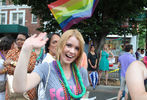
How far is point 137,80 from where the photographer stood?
128 cm

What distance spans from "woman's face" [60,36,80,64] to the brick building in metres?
Result: 18.2

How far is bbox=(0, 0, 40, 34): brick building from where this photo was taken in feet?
64.1

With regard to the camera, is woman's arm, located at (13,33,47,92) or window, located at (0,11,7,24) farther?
window, located at (0,11,7,24)

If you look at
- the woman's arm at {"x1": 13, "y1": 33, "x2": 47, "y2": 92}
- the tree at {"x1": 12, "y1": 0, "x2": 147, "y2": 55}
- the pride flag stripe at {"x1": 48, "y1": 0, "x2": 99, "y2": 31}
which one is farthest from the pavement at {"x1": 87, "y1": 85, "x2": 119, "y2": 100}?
the woman's arm at {"x1": 13, "y1": 33, "x2": 47, "y2": 92}

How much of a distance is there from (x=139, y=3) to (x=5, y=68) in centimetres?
719

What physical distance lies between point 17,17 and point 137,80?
20.8 m

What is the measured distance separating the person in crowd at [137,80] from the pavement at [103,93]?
4.32 meters

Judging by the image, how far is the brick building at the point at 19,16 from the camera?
64.1 feet

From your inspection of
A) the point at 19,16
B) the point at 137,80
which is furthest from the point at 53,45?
the point at 19,16

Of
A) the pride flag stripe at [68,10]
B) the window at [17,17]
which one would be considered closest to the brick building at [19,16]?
the window at [17,17]

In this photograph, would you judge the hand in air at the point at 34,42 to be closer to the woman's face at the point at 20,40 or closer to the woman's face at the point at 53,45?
the woman's face at the point at 53,45

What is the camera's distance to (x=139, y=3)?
25.7 ft

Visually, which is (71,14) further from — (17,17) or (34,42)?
(17,17)

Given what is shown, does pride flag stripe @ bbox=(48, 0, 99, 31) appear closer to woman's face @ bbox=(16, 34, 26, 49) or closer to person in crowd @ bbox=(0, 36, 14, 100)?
woman's face @ bbox=(16, 34, 26, 49)
